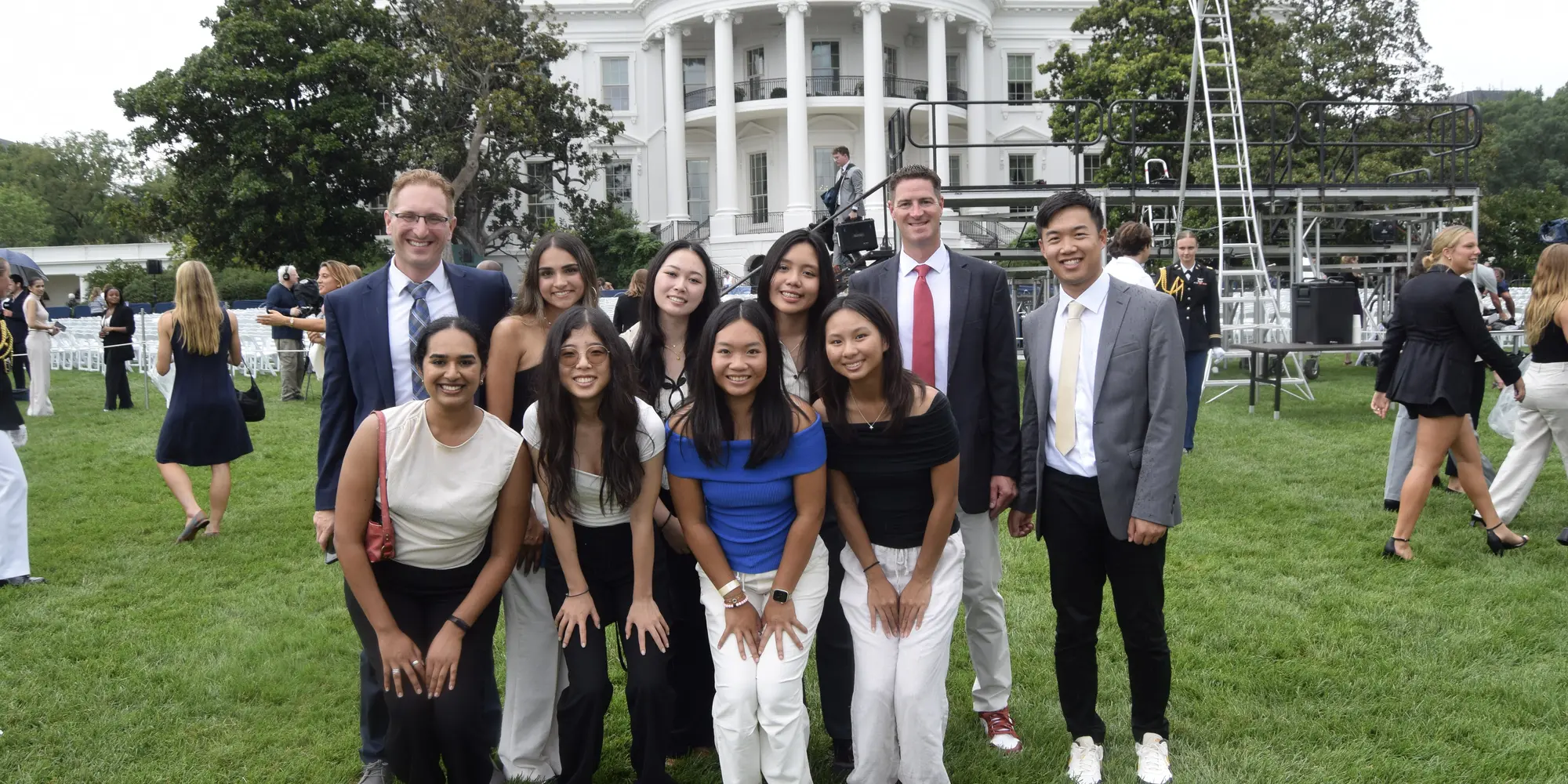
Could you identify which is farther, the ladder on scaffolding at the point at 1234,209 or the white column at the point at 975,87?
the white column at the point at 975,87

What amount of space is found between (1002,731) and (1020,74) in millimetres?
38676

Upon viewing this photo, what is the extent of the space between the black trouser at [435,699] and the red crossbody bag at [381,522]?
108 millimetres

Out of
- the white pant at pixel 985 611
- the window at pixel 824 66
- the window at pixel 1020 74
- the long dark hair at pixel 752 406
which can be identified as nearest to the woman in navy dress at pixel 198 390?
the long dark hair at pixel 752 406

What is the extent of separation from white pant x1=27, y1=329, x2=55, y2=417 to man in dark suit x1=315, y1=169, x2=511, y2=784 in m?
13.0

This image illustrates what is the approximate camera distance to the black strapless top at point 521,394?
356cm

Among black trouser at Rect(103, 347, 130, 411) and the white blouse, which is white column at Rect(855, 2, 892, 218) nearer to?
black trouser at Rect(103, 347, 130, 411)

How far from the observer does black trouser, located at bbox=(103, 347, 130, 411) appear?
13.7 meters

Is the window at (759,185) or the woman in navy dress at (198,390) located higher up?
the window at (759,185)

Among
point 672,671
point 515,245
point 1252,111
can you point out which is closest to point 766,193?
point 515,245

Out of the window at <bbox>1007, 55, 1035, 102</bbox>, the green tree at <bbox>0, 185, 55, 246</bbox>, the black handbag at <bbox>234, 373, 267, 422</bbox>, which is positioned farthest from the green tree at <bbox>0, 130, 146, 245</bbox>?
the black handbag at <bbox>234, 373, 267, 422</bbox>

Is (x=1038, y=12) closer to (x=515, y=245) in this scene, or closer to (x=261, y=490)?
(x=515, y=245)

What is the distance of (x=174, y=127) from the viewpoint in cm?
2886

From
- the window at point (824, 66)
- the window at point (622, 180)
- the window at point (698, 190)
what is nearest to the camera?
the window at point (824, 66)

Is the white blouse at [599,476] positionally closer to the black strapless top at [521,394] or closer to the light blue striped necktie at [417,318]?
the black strapless top at [521,394]
